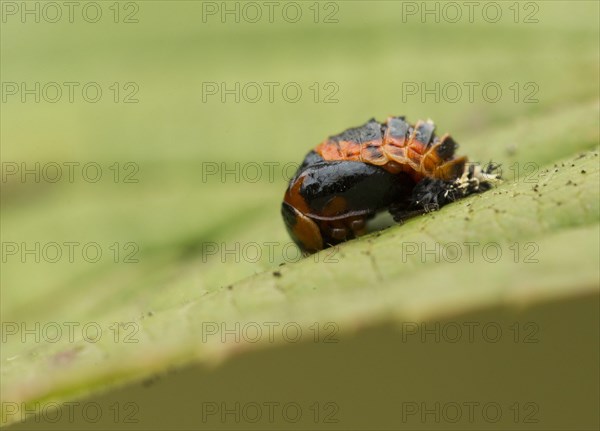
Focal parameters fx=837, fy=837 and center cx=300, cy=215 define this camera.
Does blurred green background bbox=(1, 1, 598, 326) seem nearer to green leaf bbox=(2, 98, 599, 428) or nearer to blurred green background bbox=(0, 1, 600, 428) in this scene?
blurred green background bbox=(0, 1, 600, 428)

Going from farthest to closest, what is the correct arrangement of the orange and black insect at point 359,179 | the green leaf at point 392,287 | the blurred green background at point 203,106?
1. the blurred green background at point 203,106
2. the orange and black insect at point 359,179
3. the green leaf at point 392,287

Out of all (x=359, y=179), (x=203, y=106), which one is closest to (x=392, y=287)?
(x=359, y=179)

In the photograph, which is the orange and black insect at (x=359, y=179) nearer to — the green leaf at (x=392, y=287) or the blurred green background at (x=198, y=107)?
the blurred green background at (x=198, y=107)

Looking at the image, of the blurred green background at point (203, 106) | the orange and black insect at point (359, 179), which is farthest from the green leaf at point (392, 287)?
the blurred green background at point (203, 106)

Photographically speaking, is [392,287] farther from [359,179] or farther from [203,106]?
[203,106]

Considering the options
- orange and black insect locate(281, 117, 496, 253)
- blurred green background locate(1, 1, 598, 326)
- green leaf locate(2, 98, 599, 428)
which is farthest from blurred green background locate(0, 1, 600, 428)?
green leaf locate(2, 98, 599, 428)

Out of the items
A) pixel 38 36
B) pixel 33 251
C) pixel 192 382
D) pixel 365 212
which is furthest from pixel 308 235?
pixel 38 36

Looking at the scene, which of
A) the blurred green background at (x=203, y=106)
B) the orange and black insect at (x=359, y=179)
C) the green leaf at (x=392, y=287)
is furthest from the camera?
the blurred green background at (x=203, y=106)
